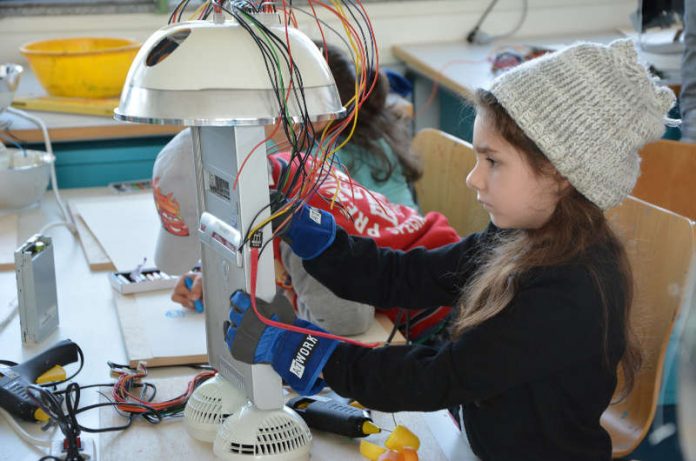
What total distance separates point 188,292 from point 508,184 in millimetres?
564

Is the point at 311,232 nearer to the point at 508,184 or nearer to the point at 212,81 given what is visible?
the point at 508,184

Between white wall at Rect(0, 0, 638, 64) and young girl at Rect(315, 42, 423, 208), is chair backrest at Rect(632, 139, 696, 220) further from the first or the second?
white wall at Rect(0, 0, 638, 64)

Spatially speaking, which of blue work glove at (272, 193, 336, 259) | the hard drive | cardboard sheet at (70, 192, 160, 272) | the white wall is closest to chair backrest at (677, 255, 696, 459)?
blue work glove at (272, 193, 336, 259)

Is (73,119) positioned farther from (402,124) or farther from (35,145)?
(402,124)

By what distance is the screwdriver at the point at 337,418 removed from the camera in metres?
1.08

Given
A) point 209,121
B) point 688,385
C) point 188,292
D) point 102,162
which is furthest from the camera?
point 102,162

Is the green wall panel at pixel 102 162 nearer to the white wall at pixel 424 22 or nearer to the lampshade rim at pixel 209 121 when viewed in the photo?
the white wall at pixel 424 22

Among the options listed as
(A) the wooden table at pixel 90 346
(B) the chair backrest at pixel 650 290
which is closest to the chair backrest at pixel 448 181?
(B) the chair backrest at pixel 650 290

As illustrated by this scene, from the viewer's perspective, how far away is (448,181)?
200cm

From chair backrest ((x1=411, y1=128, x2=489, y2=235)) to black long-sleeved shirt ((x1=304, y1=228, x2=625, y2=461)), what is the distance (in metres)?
0.66

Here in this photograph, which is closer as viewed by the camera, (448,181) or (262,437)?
(262,437)

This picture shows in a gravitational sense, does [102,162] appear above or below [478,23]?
below

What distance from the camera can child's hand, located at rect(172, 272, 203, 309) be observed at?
4.71 feet

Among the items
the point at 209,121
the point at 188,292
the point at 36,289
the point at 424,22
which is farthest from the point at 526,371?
the point at 424,22
